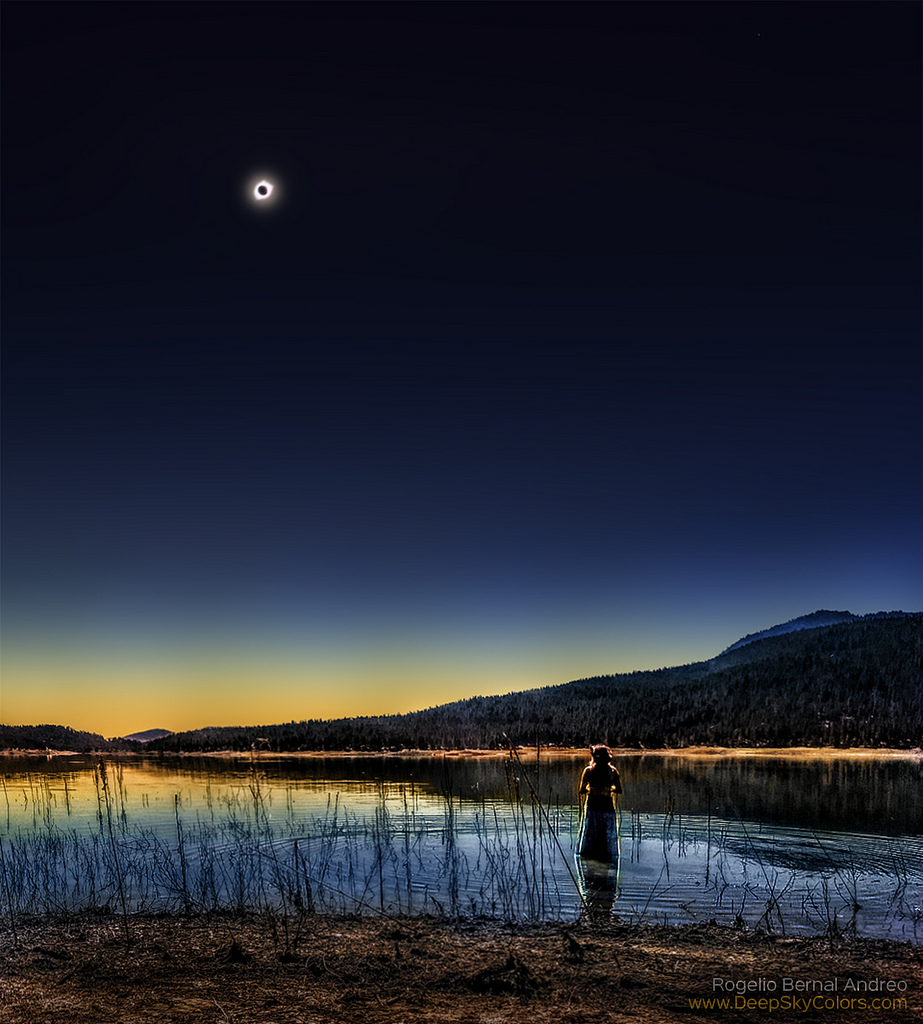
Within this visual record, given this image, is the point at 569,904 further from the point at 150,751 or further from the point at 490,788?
the point at 150,751

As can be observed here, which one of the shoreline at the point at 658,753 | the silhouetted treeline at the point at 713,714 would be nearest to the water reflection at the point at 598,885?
the shoreline at the point at 658,753

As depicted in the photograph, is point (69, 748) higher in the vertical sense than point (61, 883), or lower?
lower

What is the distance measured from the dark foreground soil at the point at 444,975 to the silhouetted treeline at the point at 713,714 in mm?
59690

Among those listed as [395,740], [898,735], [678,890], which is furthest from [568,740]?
[678,890]

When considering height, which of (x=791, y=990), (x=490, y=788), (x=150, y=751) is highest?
(x=791, y=990)

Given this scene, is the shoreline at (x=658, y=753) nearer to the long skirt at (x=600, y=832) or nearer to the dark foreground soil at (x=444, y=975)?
the long skirt at (x=600, y=832)

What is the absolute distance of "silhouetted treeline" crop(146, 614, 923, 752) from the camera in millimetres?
90812

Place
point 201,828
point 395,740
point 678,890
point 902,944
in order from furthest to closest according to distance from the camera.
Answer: point 395,740, point 201,828, point 678,890, point 902,944

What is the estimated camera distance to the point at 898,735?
83.6 meters

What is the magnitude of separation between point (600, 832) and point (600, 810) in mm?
672

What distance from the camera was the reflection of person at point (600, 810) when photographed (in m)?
16.6

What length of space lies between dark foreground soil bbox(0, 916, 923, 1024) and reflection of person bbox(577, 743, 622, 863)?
14.6 feet

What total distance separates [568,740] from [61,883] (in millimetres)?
79051

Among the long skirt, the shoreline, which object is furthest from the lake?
the shoreline
